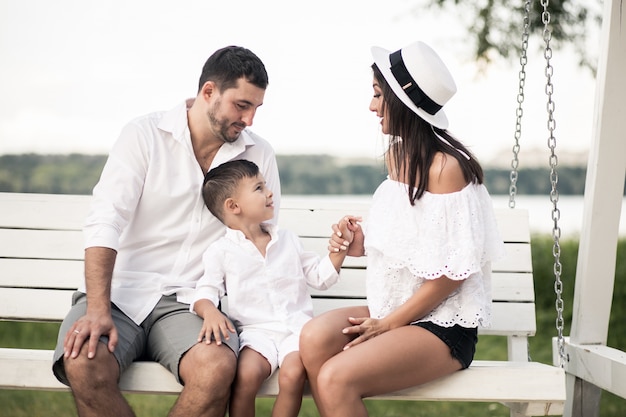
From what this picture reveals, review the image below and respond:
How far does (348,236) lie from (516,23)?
5325 millimetres

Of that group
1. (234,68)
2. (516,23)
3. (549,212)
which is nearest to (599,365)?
(234,68)

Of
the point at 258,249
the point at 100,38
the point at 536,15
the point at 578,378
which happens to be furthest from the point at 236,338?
the point at 100,38

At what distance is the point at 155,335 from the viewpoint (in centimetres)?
311

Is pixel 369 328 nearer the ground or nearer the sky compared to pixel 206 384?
nearer the sky

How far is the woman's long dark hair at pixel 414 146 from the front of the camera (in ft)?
9.46

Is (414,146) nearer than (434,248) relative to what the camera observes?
No

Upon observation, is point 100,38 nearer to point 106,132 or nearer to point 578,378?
point 106,132

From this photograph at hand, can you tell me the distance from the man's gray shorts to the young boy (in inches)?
2.6

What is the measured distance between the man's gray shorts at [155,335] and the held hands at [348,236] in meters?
0.52

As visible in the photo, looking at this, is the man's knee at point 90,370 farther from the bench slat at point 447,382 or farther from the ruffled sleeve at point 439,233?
the ruffled sleeve at point 439,233

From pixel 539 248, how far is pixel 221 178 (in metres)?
5.91

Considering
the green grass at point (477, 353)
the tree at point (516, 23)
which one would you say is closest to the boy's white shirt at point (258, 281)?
the green grass at point (477, 353)

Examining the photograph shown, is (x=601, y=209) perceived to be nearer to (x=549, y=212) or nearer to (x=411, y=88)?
(x=411, y=88)

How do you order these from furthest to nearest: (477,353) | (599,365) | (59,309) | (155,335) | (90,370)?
(477,353), (59,309), (599,365), (155,335), (90,370)
